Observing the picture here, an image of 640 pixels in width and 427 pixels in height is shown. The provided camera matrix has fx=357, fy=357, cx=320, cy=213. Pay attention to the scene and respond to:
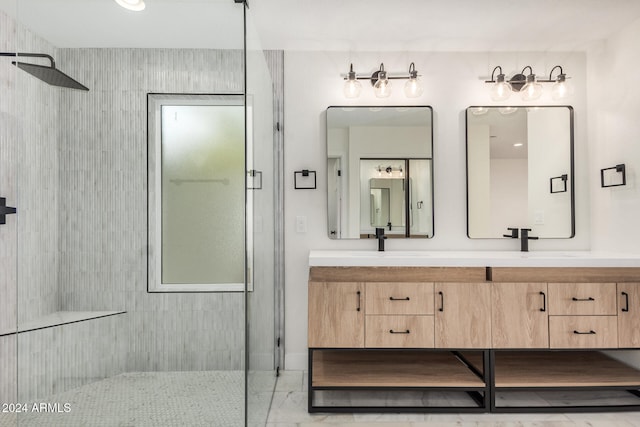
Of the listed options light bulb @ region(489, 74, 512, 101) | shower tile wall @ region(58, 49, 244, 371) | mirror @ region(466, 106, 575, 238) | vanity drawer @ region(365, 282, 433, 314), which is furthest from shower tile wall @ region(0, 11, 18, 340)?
light bulb @ region(489, 74, 512, 101)

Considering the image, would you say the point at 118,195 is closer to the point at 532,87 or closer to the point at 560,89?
the point at 532,87

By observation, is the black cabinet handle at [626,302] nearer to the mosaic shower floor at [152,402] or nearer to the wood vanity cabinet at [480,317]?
the wood vanity cabinet at [480,317]

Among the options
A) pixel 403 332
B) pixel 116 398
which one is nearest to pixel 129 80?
pixel 116 398

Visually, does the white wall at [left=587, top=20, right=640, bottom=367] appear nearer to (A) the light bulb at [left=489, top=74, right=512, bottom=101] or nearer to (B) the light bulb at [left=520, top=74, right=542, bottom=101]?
(B) the light bulb at [left=520, top=74, right=542, bottom=101]

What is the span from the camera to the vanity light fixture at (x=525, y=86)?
2.49 meters

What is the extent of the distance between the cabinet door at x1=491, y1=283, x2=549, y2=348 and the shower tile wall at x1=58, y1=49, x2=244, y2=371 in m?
1.57

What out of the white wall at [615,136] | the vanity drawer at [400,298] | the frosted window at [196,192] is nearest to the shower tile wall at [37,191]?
the frosted window at [196,192]

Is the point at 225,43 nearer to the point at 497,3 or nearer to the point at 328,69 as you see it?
the point at 328,69

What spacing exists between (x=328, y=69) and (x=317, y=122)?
0.39 m

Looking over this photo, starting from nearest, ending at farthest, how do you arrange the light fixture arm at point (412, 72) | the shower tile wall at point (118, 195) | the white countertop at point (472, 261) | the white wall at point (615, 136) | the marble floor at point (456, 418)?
the shower tile wall at point (118, 195)
the marble floor at point (456, 418)
the white countertop at point (472, 261)
the white wall at point (615, 136)
the light fixture arm at point (412, 72)

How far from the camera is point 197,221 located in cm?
141

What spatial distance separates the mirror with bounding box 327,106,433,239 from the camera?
2.55 m

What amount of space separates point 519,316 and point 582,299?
0.36m

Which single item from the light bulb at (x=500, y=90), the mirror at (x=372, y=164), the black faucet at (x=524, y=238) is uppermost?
the light bulb at (x=500, y=90)
